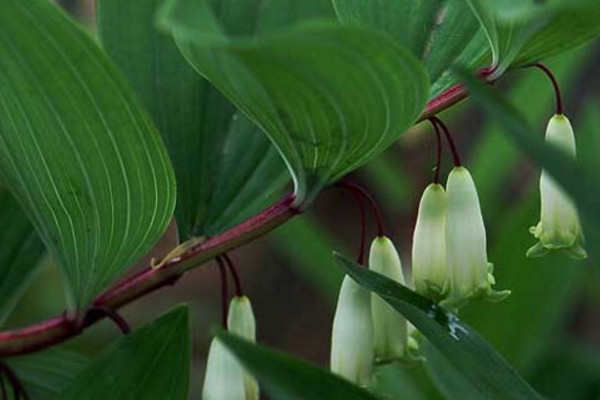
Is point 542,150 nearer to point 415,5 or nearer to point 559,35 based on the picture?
point 559,35

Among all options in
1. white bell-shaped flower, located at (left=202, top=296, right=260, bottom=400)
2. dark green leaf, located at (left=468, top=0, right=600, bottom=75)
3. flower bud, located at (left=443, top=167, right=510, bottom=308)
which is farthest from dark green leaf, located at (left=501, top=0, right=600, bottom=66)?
white bell-shaped flower, located at (left=202, top=296, right=260, bottom=400)

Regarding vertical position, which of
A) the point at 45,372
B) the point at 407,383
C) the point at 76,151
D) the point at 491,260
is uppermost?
the point at 76,151

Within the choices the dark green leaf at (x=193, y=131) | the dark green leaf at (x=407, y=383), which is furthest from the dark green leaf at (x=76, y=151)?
the dark green leaf at (x=407, y=383)

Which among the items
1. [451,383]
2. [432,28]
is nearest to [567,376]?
[451,383]

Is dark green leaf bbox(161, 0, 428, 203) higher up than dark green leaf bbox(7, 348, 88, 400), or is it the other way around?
dark green leaf bbox(161, 0, 428, 203)

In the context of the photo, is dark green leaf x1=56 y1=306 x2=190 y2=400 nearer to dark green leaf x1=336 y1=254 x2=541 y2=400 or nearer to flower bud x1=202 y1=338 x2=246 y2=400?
flower bud x1=202 y1=338 x2=246 y2=400

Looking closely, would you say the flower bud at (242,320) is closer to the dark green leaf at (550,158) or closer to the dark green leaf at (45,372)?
the dark green leaf at (45,372)

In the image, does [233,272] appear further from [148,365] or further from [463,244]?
[463,244]

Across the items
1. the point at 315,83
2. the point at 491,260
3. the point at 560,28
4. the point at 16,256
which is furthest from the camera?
the point at 491,260
